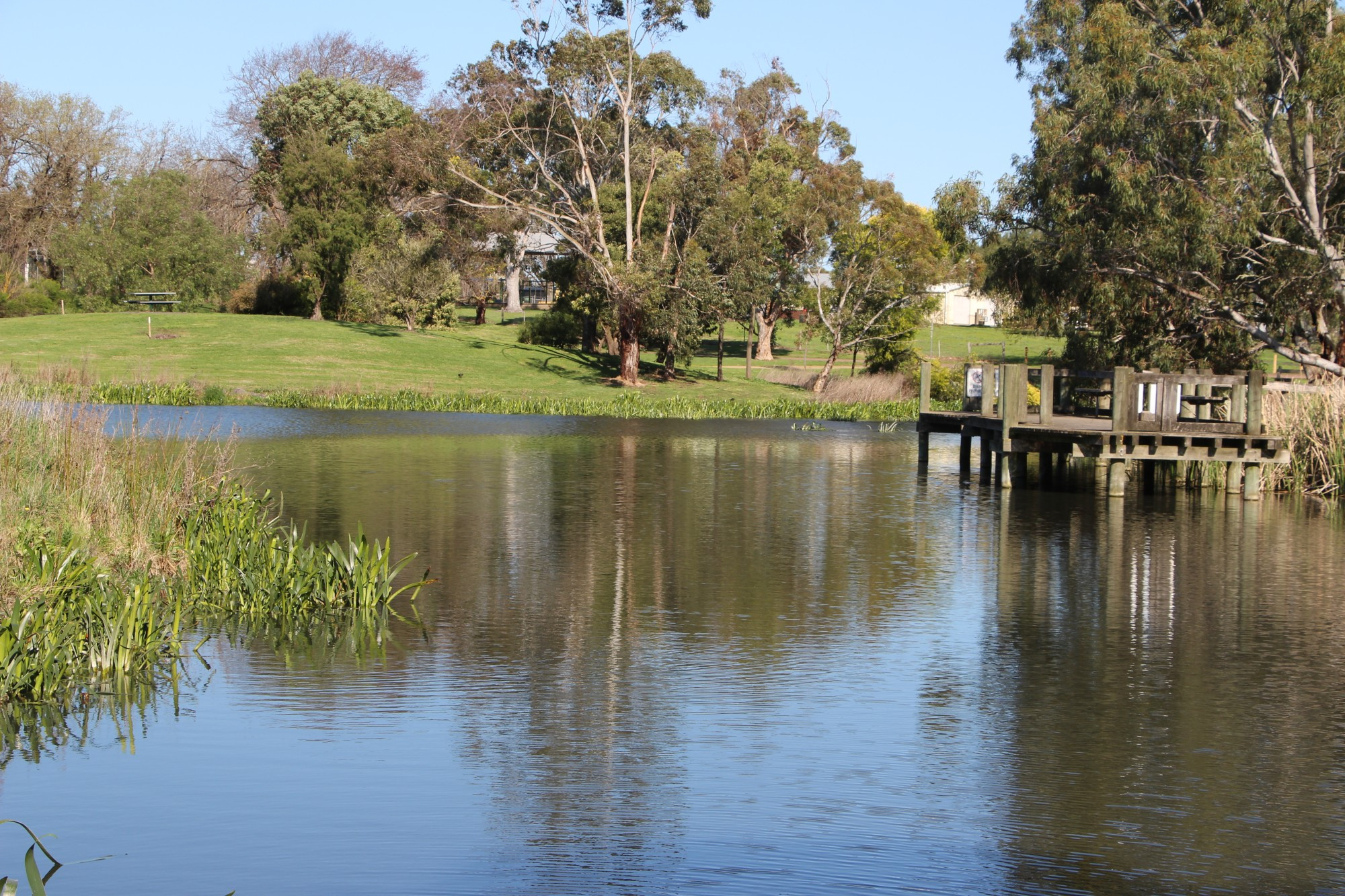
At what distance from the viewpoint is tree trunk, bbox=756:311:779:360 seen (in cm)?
7100

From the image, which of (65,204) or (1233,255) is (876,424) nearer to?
(1233,255)

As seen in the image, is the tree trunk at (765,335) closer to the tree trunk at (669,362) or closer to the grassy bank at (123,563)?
the tree trunk at (669,362)

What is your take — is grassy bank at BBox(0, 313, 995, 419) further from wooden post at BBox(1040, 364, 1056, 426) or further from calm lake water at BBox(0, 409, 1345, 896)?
calm lake water at BBox(0, 409, 1345, 896)

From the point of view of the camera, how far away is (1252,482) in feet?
84.1

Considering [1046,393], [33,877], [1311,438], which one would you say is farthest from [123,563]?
[1311,438]

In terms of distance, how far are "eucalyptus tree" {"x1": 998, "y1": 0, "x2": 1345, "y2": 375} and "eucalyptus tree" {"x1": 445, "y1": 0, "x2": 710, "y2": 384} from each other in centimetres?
2205

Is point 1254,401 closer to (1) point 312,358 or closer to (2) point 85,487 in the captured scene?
(2) point 85,487

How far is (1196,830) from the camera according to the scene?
8180mm

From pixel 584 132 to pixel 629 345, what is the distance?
30.2 ft

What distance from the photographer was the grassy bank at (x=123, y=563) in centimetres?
1081

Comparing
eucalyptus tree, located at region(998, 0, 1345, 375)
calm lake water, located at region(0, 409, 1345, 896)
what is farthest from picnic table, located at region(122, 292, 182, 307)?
calm lake water, located at region(0, 409, 1345, 896)

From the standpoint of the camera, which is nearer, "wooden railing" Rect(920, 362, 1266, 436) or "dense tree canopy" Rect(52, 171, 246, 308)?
"wooden railing" Rect(920, 362, 1266, 436)

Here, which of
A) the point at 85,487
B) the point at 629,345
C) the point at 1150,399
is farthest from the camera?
the point at 629,345

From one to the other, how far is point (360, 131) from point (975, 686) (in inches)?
2793
